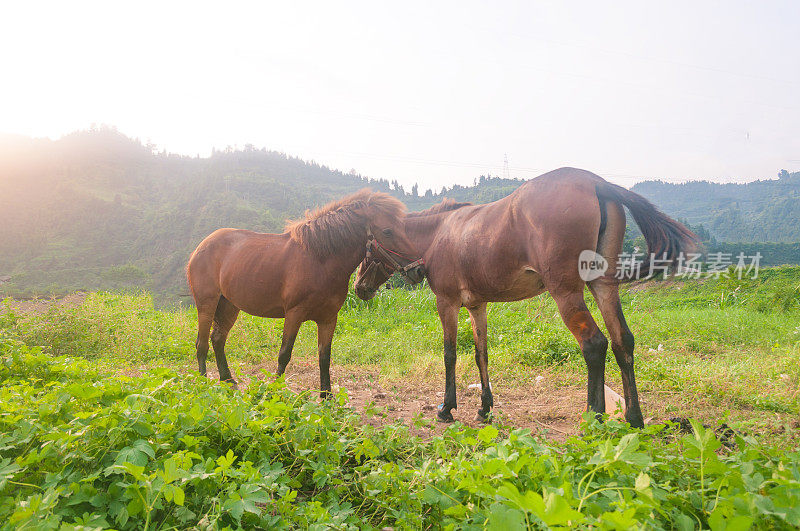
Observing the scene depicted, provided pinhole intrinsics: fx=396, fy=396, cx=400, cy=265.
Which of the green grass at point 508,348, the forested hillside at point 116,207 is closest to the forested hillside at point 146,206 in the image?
the forested hillside at point 116,207

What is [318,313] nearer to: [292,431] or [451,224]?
[451,224]

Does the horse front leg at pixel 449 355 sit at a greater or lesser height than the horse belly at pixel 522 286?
lesser

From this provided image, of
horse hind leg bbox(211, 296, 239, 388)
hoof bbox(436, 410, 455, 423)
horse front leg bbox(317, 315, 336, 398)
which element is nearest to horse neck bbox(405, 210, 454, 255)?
horse front leg bbox(317, 315, 336, 398)

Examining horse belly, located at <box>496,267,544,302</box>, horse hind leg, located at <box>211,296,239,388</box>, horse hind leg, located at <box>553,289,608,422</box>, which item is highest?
horse belly, located at <box>496,267,544,302</box>

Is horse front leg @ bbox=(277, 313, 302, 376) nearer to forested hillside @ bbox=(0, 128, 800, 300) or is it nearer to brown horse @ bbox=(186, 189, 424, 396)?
brown horse @ bbox=(186, 189, 424, 396)

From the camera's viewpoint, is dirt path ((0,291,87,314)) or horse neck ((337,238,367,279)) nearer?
horse neck ((337,238,367,279))

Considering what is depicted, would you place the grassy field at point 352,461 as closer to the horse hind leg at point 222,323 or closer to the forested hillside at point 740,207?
the horse hind leg at point 222,323

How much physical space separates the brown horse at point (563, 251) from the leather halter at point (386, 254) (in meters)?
0.44

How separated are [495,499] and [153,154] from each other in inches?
3024

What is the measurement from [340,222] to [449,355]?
6.18 feet

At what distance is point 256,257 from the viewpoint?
466 cm

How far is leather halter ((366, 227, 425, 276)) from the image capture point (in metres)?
4.48

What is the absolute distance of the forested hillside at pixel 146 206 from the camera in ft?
109

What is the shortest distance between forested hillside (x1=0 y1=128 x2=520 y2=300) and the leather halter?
22.9 m
